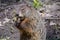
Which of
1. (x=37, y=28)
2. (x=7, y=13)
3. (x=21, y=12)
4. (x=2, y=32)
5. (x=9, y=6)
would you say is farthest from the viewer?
(x=9, y=6)

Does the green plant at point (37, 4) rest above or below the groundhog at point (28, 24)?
below

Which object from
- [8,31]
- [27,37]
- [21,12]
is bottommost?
[8,31]

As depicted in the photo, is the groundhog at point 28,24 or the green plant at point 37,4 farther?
the green plant at point 37,4

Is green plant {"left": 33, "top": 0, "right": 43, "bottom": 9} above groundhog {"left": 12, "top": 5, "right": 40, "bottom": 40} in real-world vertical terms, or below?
below

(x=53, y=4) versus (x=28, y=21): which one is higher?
(x=28, y=21)

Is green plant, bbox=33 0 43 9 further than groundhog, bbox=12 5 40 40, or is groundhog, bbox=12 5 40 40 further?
green plant, bbox=33 0 43 9

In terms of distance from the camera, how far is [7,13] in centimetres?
614

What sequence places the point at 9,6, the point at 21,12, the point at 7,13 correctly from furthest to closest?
the point at 9,6 < the point at 7,13 < the point at 21,12

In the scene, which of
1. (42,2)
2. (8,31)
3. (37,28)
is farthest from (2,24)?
(37,28)

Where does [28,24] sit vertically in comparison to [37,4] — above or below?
above

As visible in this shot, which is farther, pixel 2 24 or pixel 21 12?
pixel 2 24

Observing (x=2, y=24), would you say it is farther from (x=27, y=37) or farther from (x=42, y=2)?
(x=27, y=37)

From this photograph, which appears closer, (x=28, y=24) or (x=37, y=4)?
(x=28, y=24)

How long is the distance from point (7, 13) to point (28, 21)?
319 cm
